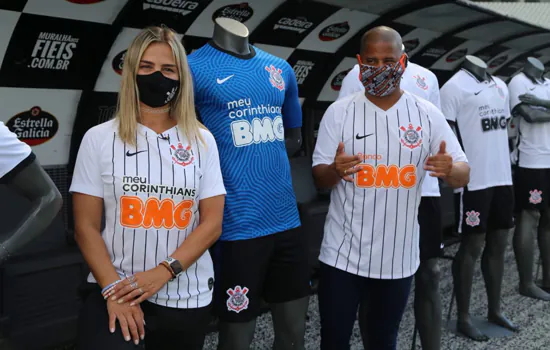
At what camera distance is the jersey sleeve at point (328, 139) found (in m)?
2.36

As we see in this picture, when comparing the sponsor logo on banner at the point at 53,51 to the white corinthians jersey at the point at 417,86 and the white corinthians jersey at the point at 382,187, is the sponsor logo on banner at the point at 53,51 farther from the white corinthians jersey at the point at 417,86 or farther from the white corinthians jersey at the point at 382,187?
the white corinthians jersey at the point at 382,187

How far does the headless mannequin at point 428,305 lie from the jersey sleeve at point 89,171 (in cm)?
185

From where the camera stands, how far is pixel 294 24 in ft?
14.6

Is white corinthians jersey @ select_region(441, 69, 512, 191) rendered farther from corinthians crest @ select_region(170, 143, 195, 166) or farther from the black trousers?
the black trousers

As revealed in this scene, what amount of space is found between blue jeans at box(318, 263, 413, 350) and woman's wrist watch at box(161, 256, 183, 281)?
79 cm

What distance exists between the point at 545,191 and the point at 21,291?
4052 millimetres

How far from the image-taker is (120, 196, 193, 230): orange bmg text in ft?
5.71

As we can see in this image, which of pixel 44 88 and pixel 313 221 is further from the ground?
pixel 44 88

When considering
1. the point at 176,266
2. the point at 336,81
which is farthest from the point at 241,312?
the point at 336,81

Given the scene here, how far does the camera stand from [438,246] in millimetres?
2887

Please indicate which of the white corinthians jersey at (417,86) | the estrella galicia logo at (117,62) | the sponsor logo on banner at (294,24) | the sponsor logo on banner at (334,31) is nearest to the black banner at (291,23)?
the sponsor logo on banner at (294,24)

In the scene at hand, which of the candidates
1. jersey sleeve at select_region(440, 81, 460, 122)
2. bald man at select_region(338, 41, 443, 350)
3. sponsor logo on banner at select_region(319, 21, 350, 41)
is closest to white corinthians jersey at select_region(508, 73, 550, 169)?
jersey sleeve at select_region(440, 81, 460, 122)

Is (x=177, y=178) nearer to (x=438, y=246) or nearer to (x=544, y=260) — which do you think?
(x=438, y=246)

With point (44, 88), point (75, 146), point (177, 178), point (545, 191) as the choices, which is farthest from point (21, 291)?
point (545, 191)
